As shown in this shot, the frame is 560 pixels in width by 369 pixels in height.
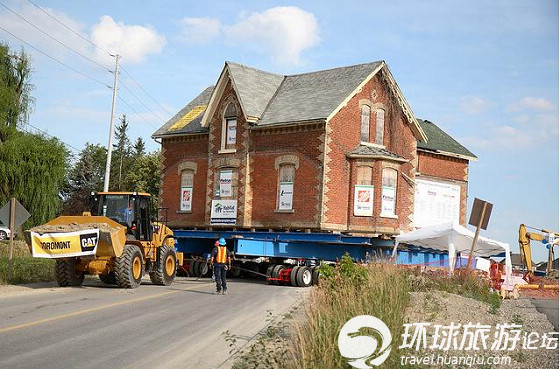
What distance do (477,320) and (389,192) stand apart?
1973 centimetres

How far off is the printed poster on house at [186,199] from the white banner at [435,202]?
1208cm

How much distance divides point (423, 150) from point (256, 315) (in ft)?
84.9

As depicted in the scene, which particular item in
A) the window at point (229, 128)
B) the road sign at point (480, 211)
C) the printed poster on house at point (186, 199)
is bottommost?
the road sign at point (480, 211)

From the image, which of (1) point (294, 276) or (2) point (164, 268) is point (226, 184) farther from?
(2) point (164, 268)

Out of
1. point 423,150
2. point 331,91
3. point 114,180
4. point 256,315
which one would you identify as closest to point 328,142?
point 331,91

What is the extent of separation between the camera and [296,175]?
33.2m

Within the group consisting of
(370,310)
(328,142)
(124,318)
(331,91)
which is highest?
(331,91)

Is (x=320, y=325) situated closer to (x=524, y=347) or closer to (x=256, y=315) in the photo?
(x=524, y=347)

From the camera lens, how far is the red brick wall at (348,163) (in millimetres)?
32281

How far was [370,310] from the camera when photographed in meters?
10.1

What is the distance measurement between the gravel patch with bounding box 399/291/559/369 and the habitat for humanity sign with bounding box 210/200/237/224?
17287 mm

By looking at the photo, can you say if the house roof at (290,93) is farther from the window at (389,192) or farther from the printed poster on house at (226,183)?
the window at (389,192)

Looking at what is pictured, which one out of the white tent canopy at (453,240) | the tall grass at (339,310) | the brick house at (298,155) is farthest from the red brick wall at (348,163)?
the tall grass at (339,310)

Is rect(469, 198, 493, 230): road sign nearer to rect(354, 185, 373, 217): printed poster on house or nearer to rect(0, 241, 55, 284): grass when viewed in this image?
rect(354, 185, 373, 217): printed poster on house
